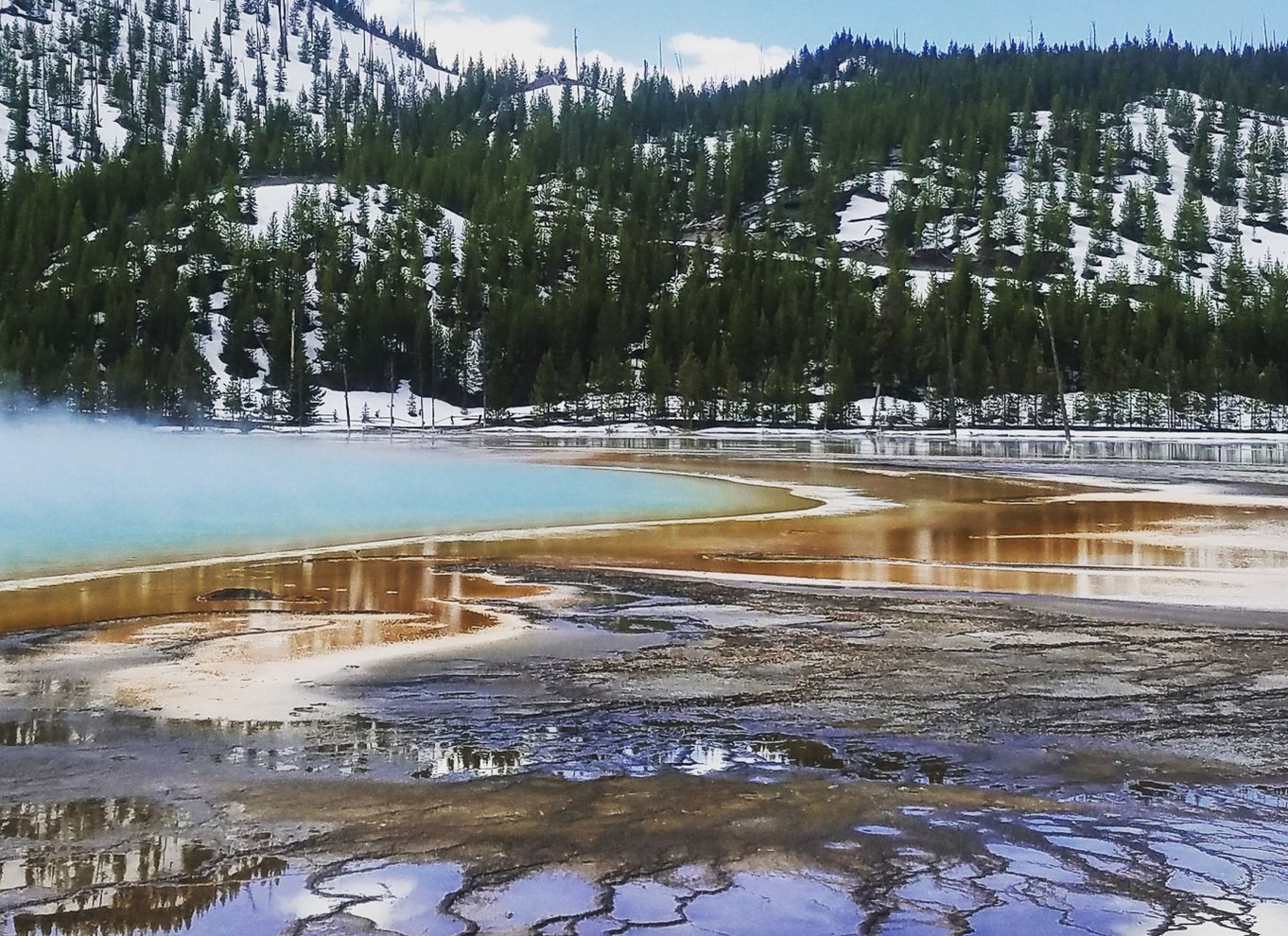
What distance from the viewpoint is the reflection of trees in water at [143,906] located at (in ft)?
15.6

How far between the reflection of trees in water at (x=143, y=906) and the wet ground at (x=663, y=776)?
17 mm

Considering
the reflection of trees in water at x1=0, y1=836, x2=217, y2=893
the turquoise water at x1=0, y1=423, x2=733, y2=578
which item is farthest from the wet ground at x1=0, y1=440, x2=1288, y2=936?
the turquoise water at x1=0, y1=423, x2=733, y2=578

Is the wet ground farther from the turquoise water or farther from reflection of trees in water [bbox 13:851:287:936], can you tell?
the turquoise water

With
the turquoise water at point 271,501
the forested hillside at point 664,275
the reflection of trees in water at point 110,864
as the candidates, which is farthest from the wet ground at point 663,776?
the forested hillside at point 664,275

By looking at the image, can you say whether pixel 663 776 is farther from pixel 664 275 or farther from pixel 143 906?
pixel 664 275

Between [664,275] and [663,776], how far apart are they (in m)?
137

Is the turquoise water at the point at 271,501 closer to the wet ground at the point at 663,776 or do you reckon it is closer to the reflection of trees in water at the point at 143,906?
the wet ground at the point at 663,776

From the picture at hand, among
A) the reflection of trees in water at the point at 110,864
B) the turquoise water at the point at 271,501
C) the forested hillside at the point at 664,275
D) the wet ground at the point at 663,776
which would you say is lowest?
the wet ground at the point at 663,776

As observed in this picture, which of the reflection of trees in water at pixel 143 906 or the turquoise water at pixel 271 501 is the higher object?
the turquoise water at pixel 271 501

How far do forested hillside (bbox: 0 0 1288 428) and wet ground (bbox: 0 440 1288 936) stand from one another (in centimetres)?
7803

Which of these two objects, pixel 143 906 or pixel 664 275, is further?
pixel 664 275

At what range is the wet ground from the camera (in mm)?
5066

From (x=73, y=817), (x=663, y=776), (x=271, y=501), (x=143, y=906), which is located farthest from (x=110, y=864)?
(x=271, y=501)

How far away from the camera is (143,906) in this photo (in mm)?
4984
